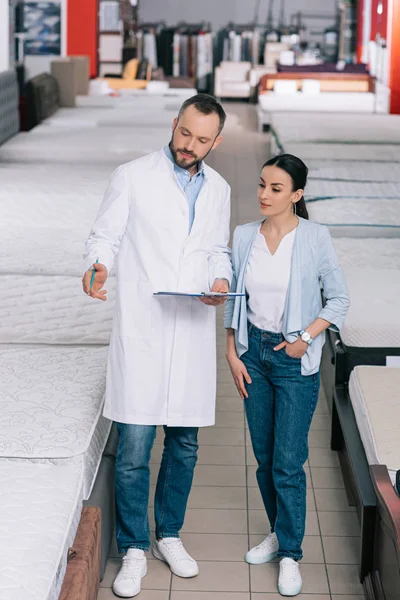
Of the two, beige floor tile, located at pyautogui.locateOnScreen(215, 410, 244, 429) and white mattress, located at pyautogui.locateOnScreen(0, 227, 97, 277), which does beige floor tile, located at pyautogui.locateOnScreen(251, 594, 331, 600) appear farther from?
white mattress, located at pyautogui.locateOnScreen(0, 227, 97, 277)

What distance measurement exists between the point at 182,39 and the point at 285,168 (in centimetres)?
1584

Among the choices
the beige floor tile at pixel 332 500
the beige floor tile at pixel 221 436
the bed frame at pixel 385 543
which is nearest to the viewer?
the bed frame at pixel 385 543

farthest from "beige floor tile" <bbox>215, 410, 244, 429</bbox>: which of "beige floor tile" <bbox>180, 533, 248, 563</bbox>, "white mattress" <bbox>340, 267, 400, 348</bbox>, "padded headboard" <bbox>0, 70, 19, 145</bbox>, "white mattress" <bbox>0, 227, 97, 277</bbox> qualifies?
"padded headboard" <bbox>0, 70, 19, 145</bbox>

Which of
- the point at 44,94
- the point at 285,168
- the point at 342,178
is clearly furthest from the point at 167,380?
the point at 44,94

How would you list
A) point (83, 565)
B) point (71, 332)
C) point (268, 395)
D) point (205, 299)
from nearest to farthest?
1. point (83, 565)
2. point (205, 299)
3. point (268, 395)
4. point (71, 332)

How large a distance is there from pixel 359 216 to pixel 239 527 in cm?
308

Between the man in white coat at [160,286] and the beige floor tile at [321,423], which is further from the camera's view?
the beige floor tile at [321,423]

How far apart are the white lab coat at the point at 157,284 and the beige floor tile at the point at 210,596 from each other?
475mm

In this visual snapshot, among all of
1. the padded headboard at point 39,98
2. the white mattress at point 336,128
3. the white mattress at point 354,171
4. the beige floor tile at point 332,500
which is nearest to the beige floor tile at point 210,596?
the beige floor tile at point 332,500

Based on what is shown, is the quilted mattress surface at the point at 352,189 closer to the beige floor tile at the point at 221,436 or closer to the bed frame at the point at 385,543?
the beige floor tile at the point at 221,436

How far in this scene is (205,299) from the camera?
2.55 metres

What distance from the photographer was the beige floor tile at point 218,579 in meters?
2.73

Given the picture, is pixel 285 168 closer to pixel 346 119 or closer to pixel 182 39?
pixel 346 119

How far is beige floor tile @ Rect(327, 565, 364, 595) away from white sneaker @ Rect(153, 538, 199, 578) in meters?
0.40
